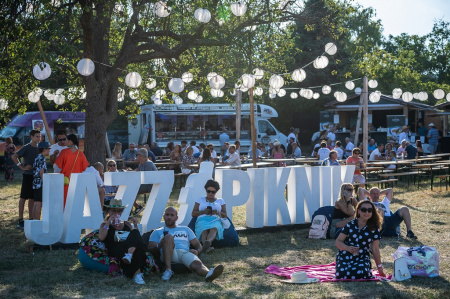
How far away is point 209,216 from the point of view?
360 inches

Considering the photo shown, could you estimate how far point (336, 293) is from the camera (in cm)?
645

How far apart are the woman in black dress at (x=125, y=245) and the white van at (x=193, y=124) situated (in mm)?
21708

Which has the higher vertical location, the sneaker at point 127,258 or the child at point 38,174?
the child at point 38,174

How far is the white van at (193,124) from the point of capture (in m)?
29.4

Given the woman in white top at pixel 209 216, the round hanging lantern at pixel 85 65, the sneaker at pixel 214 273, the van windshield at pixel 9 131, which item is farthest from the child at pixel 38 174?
the van windshield at pixel 9 131

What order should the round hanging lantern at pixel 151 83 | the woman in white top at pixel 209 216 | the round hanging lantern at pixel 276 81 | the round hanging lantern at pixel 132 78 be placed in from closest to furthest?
1. the woman in white top at pixel 209 216
2. the round hanging lantern at pixel 132 78
3. the round hanging lantern at pixel 276 81
4. the round hanging lantern at pixel 151 83

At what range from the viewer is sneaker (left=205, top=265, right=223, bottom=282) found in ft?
23.1

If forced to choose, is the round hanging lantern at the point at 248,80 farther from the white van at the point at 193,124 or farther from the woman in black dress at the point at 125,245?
the white van at the point at 193,124

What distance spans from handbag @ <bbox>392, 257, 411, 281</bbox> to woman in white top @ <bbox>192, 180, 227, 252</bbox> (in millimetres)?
2893

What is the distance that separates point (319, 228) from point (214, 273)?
3.45 m

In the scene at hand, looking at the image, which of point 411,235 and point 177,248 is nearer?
point 177,248

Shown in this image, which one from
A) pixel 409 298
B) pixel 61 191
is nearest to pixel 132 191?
pixel 61 191

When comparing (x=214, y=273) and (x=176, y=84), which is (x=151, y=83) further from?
(x=214, y=273)

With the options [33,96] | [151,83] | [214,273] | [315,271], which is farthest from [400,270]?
[151,83]
